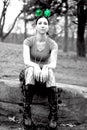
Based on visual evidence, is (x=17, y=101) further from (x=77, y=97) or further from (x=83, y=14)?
(x=83, y=14)

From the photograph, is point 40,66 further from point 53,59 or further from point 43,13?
point 43,13

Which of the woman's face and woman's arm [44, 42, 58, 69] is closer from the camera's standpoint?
woman's arm [44, 42, 58, 69]

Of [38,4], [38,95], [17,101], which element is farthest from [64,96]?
[38,4]

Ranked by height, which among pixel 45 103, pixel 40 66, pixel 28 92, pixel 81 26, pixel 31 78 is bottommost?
pixel 45 103

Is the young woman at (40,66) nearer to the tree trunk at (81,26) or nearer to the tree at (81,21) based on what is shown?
the tree at (81,21)

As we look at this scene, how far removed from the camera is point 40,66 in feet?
15.8

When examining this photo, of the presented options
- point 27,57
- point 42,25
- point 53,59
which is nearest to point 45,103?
point 53,59

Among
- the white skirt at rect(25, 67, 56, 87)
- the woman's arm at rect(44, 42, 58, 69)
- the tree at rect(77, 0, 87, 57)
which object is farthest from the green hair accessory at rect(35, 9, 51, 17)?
the tree at rect(77, 0, 87, 57)

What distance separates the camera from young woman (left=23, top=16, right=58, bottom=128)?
445 cm

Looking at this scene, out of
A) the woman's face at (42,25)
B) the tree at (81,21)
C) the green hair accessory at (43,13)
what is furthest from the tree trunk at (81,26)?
the woman's face at (42,25)

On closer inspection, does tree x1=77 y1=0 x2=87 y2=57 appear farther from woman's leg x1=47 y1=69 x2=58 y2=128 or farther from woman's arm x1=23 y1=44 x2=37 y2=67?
woman's leg x1=47 y1=69 x2=58 y2=128

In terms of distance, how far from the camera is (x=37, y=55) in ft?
16.0

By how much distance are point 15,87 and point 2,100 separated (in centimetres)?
36

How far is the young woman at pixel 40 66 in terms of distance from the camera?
4.45m
